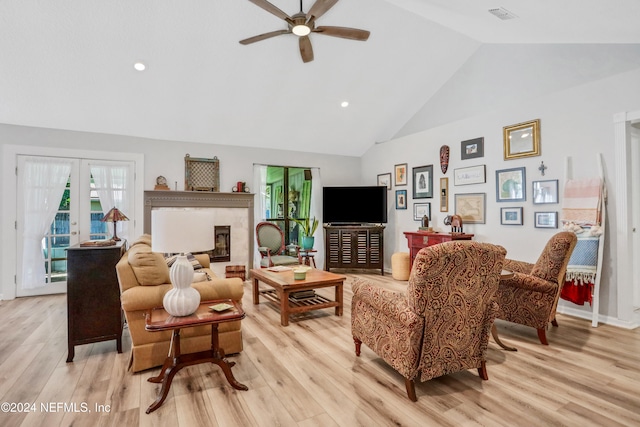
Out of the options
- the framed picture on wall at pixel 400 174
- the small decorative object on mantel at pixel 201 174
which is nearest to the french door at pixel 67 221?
the small decorative object on mantel at pixel 201 174

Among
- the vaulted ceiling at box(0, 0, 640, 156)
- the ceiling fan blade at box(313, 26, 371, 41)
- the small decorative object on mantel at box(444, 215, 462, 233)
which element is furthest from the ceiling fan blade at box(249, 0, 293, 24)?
the small decorative object on mantel at box(444, 215, 462, 233)

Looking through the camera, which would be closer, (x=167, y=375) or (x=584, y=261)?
(x=167, y=375)

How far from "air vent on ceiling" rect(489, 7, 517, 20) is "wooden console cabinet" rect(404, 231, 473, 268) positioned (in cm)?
279

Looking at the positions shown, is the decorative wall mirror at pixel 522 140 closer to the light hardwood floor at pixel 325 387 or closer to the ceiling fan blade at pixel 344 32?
the light hardwood floor at pixel 325 387

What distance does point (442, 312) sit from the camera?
2080mm

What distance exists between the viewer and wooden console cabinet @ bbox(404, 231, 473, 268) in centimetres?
492

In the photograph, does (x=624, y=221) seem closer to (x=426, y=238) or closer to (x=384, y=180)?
(x=426, y=238)

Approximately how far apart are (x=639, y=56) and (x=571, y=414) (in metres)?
3.58

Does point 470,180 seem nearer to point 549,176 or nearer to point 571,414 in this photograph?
point 549,176

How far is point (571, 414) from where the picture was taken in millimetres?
1980

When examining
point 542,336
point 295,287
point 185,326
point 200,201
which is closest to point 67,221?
point 200,201

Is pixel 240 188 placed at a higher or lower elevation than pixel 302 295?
higher

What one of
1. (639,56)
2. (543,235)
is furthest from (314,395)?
(639,56)

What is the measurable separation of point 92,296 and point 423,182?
5056mm
